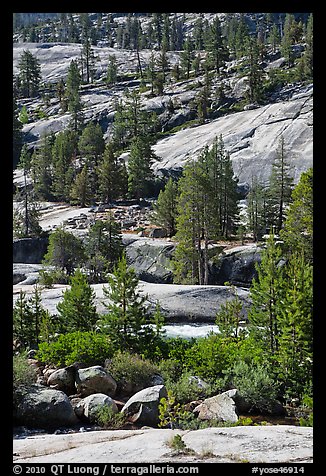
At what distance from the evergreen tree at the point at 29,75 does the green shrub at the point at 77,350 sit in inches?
959

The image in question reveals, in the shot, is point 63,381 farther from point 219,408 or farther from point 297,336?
point 297,336

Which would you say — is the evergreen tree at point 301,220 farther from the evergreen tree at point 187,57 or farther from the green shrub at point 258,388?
the evergreen tree at point 187,57

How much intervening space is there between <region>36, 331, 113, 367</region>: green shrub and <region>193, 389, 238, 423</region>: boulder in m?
2.09

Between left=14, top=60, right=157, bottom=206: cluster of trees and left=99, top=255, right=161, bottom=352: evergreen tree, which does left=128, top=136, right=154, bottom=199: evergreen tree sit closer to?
left=14, top=60, right=157, bottom=206: cluster of trees

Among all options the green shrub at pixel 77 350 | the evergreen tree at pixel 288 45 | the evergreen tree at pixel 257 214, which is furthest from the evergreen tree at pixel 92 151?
the evergreen tree at pixel 288 45

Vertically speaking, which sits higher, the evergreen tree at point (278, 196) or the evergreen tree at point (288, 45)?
the evergreen tree at point (288, 45)

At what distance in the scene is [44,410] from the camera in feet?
20.5

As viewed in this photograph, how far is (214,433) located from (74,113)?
85.1ft

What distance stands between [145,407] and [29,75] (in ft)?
91.4

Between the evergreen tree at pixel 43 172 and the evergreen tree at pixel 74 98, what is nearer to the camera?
the evergreen tree at pixel 43 172

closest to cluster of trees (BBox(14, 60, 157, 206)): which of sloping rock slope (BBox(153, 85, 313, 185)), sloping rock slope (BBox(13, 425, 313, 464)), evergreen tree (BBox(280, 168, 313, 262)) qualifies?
sloping rock slope (BBox(153, 85, 313, 185))

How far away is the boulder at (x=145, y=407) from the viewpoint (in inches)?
245

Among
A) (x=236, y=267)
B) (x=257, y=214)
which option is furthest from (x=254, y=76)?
(x=236, y=267)
